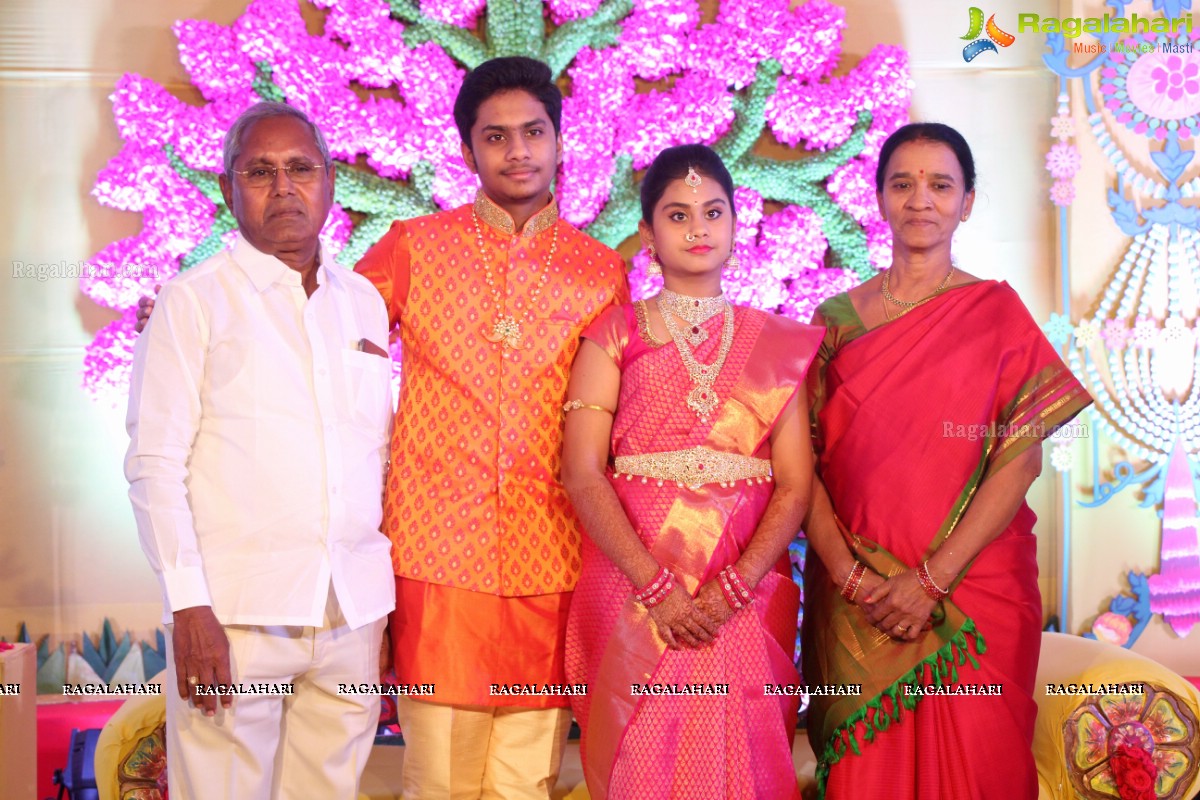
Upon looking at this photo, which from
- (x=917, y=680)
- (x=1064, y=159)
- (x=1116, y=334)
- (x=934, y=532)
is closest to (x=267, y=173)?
(x=934, y=532)

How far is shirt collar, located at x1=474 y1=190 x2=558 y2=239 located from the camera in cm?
260

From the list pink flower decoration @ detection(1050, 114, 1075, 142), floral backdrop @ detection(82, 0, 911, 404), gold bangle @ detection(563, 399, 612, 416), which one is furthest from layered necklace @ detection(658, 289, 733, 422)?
pink flower decoration @ detection(1050, 114, 1075, 142)

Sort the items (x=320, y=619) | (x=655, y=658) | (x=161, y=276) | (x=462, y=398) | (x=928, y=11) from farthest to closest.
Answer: (x=928, y=11), (x=161, y=276), (x=462, y=398), (x=655, y=658), (x=320, y=619)

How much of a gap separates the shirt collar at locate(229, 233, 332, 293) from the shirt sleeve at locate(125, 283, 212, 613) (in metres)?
0.14

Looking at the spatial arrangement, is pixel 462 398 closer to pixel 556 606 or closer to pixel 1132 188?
pixel 556 606

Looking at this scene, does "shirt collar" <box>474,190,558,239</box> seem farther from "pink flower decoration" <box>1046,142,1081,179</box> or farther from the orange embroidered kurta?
"pink flower decoration" <box>1046,142,1081,179</box>

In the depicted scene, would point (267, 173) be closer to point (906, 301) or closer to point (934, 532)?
point (906, 301)

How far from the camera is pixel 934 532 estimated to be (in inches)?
98.1

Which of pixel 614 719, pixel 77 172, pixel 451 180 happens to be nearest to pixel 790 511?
pixel 614 719

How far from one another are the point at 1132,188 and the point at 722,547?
262 cm

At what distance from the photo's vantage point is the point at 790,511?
7.80ft

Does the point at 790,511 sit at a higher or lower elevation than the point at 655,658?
Result: higher

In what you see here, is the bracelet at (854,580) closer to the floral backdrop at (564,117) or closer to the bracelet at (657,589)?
the bracelet at (657,589)

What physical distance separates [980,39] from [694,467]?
8.26 feet
